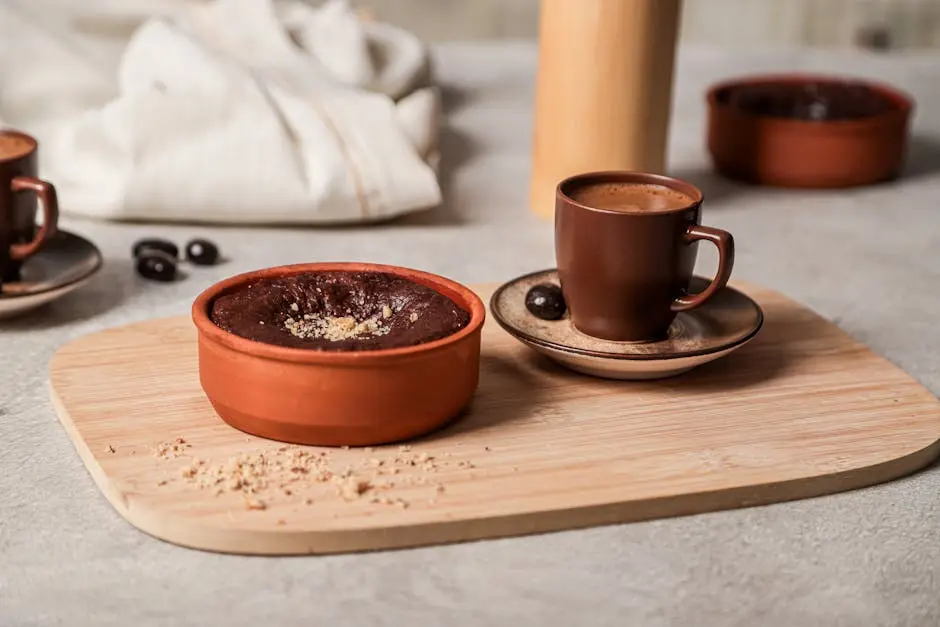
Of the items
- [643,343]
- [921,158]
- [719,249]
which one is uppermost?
[719,249]

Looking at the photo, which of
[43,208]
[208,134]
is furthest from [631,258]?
[208,134]

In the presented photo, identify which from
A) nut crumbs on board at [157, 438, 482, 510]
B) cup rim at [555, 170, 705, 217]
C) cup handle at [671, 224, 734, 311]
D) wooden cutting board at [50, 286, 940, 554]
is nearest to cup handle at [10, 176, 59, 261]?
wooden cutting board at [50, 286, 940, 554]

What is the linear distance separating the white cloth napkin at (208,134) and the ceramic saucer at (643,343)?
19.5 inches

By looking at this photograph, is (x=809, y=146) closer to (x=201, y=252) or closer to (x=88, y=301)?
(x=201, y=252)

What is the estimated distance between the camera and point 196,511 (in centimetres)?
94

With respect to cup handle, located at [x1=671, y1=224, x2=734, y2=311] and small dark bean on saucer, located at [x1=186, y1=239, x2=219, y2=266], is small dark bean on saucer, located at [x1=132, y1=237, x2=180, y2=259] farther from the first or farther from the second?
cup handle, located at [x1=671, y1=224, x2=734, y2=311]

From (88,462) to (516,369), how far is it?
0.41 m

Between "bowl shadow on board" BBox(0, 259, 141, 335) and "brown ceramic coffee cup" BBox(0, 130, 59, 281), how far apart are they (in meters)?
0.05

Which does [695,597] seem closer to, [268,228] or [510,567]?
[510,567]

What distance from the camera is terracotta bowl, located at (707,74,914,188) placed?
198cm

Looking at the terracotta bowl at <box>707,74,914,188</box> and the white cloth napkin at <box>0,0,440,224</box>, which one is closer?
the white cloth napkin at <box>0,0,440,224</box>

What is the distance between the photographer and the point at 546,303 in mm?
1241

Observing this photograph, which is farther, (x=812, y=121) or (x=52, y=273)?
(x=812, y=121)

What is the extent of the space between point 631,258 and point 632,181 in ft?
0.46
